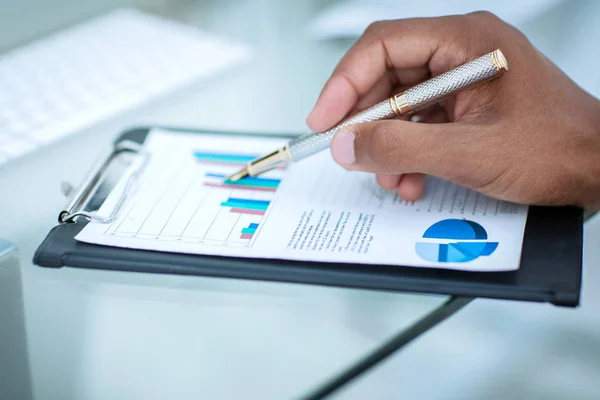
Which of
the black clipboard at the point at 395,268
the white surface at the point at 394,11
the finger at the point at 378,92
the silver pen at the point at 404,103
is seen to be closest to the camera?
the black clipboard at the point at 395,268

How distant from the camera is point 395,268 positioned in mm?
554

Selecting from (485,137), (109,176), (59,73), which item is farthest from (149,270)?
(59,73)

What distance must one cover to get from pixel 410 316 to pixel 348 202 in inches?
5.6

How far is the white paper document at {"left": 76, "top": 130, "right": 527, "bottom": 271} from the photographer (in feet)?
1.88

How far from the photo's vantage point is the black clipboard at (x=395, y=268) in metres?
0.53

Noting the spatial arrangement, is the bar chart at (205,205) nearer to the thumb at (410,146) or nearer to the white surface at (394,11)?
the thumb at (410,146)

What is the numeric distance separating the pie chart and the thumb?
45 millimetres

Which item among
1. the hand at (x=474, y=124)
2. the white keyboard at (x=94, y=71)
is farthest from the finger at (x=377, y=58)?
the white keyboard at (x=94, y=71)

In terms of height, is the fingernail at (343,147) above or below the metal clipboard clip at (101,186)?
above

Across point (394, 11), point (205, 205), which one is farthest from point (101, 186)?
point (394, 11)

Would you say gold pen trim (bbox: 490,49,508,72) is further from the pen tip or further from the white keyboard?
the white keyboard

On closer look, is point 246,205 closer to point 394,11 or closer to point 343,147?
point 343,147

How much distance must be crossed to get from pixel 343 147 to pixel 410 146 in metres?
0.06

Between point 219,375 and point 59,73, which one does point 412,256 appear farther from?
point 59,73
